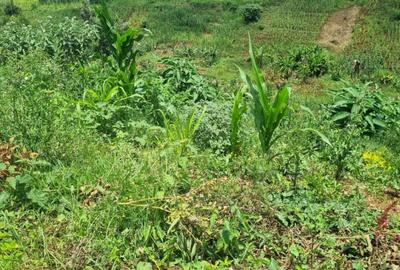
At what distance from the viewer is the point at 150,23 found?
64.1 feet

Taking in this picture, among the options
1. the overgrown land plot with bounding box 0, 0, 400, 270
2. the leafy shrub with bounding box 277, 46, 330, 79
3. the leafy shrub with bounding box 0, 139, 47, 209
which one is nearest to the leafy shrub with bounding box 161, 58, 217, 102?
the overgrown land plot with bounding box 0, 0, 400, 270

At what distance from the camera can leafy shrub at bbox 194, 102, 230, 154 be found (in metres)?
4.24

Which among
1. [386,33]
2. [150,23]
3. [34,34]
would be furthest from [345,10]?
[34,34]

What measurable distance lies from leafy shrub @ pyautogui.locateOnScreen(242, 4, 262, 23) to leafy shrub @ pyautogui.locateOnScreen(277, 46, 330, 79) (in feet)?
18.1

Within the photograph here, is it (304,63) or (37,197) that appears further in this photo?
(304,63)

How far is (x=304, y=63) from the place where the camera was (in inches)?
529

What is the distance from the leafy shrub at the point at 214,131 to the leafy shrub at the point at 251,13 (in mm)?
15173

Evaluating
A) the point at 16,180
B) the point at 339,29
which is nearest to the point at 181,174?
the point at 16,180

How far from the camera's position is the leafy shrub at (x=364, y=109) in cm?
581

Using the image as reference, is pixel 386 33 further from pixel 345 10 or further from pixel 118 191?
pixel 118 191

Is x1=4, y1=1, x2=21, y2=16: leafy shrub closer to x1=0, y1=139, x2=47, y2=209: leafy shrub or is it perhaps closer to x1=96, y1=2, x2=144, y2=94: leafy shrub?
x1=96, y1=2, x2=144, y2=94: leafy shrub

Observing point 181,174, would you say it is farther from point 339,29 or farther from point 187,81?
point 339,29

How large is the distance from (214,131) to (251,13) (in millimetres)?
15597

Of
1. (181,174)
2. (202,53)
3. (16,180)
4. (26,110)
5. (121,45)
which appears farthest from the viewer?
(202,53)
